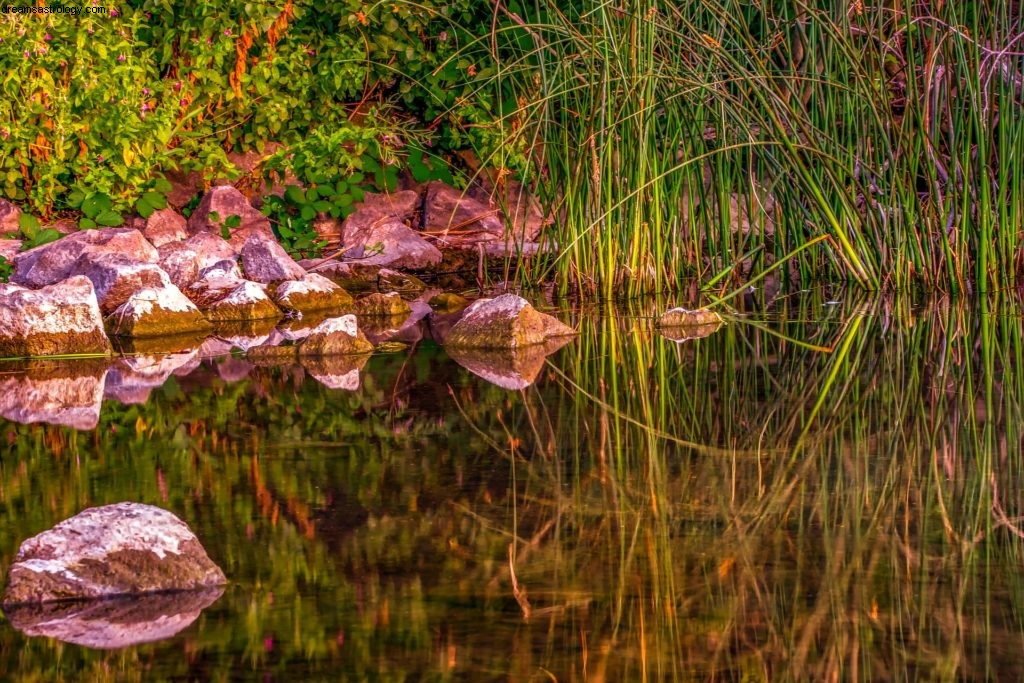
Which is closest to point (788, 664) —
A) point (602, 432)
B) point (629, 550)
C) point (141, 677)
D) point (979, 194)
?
point (629, 550)

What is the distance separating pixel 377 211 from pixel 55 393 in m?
4.23

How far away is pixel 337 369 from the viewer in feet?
14.8

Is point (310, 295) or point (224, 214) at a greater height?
point (224, 214)

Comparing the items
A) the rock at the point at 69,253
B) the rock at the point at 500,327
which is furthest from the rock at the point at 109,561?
the rock at the point at 69,253

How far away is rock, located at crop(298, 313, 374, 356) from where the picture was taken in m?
4.82

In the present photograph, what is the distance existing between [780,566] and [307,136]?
22.0ft

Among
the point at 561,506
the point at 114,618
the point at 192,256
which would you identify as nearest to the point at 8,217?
the point at 192,256

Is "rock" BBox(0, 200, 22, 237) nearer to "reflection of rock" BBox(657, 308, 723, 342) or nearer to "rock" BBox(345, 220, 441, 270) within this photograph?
"rock" BBox(345, 220, 441, 270)

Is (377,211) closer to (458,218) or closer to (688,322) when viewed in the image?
(458,218)

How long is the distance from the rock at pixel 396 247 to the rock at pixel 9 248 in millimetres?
1645

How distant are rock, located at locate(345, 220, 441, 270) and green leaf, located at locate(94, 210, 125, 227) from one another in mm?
1190

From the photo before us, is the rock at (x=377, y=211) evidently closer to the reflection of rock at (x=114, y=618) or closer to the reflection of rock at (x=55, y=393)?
the reflection of rock at (x=55, y=393)

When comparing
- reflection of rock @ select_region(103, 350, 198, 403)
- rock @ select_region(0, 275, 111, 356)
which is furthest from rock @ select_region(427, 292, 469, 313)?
rock @ select_region(0, 275, 111, 356)

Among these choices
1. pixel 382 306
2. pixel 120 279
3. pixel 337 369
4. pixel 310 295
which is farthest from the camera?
pixel 310 295
